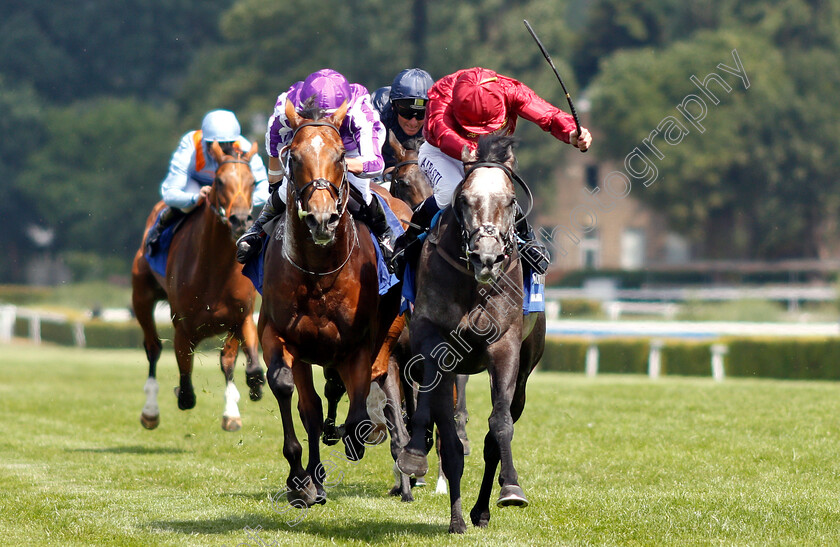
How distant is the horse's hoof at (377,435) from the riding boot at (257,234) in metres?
1.31

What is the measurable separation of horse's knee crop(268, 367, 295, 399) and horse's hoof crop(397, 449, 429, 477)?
2.44ft

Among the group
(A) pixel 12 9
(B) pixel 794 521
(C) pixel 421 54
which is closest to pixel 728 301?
(C) pixel 421 54

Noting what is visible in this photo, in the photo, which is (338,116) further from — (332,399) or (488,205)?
(332,399)

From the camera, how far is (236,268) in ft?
29.0

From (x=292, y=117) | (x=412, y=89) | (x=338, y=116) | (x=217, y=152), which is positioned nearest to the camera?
(x=292, y=117)

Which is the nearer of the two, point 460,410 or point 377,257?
point 377,257

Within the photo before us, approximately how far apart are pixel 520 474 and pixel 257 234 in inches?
98.5

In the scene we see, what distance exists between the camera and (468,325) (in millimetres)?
6039

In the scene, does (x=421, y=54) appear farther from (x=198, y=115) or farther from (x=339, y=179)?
(x=339, y=179)

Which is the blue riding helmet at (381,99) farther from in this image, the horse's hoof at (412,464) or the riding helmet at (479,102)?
the horse's hoof at (412,464)

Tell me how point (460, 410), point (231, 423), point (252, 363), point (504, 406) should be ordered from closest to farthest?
point (504, 406), point (460, 410), point (252, 363), point (231, 423)

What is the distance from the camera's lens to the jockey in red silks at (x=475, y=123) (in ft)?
21.2

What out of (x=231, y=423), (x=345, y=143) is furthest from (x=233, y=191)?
(x=231, y=423)

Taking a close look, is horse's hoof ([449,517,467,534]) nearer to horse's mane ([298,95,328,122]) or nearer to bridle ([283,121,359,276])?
bridle ([283,121,359,276])
